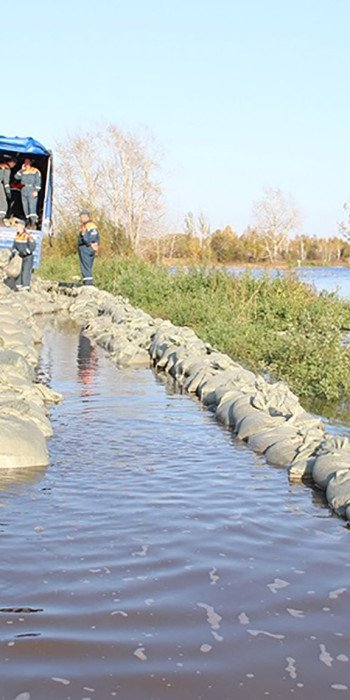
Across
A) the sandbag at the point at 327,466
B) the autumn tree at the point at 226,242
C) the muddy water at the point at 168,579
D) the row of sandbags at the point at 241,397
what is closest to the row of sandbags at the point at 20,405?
the muddy water at the point at 168,579

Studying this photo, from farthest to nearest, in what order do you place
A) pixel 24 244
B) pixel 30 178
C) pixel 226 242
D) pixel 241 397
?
pixel 226 242
pixel 30 178
pixel 24 244
pixel 241 397

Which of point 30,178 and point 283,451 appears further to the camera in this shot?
point 30,178

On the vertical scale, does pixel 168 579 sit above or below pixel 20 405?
below

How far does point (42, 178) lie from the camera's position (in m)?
18.9

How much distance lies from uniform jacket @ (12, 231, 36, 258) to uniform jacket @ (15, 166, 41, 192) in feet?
5.78

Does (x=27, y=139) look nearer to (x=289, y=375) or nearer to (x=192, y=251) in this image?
(x=192, y=251)

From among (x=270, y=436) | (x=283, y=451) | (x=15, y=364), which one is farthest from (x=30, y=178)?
(x=283, y=451)

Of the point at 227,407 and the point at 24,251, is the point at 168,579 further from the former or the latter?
the point at 24,251

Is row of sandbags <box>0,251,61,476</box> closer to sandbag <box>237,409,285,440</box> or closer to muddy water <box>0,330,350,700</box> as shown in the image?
muddy water <box>0,330,350,700</box>

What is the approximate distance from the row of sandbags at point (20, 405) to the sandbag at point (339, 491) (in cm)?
186

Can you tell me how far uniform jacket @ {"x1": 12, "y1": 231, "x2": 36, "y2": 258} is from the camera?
54.1ft

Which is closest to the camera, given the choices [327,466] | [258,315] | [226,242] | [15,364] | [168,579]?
[168,579]

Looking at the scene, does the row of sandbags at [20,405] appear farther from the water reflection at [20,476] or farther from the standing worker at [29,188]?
the standing worker at [29,188]

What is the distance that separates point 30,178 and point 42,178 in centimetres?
77
